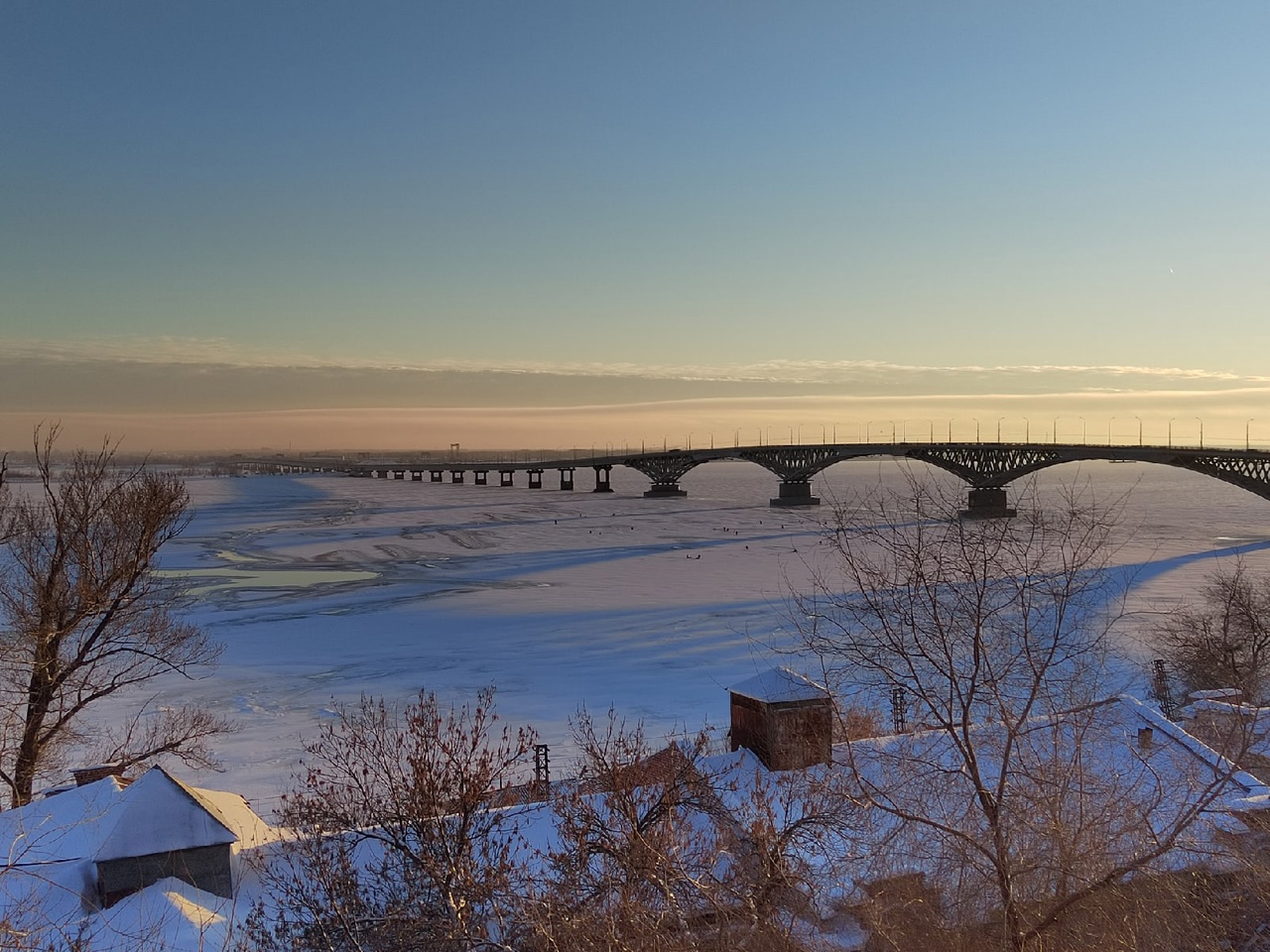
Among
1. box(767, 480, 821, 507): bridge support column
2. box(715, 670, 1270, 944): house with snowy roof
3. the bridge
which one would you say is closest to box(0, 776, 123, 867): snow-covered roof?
box(715, 670, 1270, 944): house with snowy roof

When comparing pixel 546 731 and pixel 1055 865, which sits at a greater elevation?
pixel 1055 865

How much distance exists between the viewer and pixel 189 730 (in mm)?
22875

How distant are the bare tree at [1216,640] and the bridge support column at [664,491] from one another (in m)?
110

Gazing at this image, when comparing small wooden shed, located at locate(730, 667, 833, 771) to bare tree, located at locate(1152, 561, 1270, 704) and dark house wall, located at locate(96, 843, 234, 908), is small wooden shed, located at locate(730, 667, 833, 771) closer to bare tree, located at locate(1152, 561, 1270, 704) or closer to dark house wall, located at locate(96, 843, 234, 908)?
dark house wall, located at locate(96, 843, 234, 908)

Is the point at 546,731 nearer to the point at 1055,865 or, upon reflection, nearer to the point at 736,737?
the point at 736,737

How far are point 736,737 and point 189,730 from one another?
14.5 metres

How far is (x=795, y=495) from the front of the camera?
124 meters

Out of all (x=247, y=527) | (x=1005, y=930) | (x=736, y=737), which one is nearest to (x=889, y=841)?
(x=1005, y=930)

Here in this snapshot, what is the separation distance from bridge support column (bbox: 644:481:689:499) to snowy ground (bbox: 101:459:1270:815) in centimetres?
5489

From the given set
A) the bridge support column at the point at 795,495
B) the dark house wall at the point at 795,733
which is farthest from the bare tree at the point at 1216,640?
the bridge support column at the point at 795,495

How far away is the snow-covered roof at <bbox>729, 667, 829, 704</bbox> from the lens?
16.1 metres

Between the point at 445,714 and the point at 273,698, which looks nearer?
the point at 445,714

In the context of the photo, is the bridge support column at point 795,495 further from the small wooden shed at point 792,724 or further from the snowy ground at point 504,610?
the small wooden shed at point 792,724

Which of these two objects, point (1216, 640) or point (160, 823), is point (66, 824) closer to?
point (160, 823)
